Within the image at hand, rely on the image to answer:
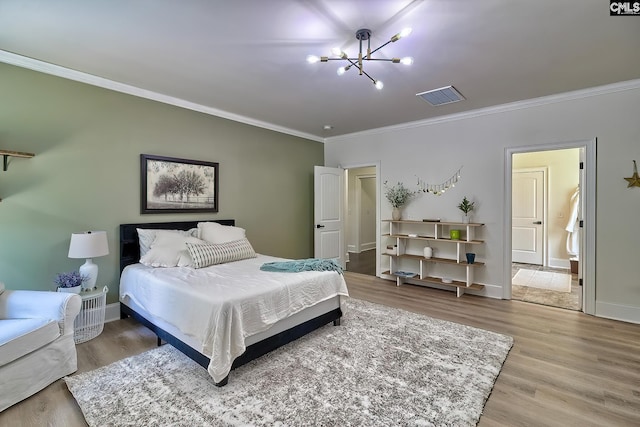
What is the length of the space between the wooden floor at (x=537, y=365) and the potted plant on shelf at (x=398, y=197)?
151 cm

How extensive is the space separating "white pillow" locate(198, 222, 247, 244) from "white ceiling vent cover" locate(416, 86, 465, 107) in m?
2.92

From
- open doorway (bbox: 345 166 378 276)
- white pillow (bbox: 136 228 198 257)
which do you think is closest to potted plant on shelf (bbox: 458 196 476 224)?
open doorway (bbox: 345 166 378 276)

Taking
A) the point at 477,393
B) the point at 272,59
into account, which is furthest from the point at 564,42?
the point at 477,393

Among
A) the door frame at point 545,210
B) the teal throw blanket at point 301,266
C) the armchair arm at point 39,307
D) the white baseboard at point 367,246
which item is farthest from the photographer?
the white baseboard at point 367,246

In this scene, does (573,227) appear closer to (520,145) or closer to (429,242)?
(520,145)

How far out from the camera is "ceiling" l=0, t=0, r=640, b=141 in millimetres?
2014

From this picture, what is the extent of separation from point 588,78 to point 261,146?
420 cm

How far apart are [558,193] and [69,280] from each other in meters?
8.01

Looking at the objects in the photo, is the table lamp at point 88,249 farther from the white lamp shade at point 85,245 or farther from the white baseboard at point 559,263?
the white baseboard at point 559,263

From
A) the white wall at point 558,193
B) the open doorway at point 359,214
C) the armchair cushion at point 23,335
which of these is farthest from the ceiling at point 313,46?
the open doorway at point 359,214

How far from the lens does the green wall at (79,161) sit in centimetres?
271

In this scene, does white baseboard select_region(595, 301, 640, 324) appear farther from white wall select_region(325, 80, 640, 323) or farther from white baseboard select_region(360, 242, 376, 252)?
white baseboard select_region(360, 242, 376, 252)

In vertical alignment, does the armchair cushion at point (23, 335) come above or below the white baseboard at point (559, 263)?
above

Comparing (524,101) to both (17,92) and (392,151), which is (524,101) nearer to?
(392,151)
